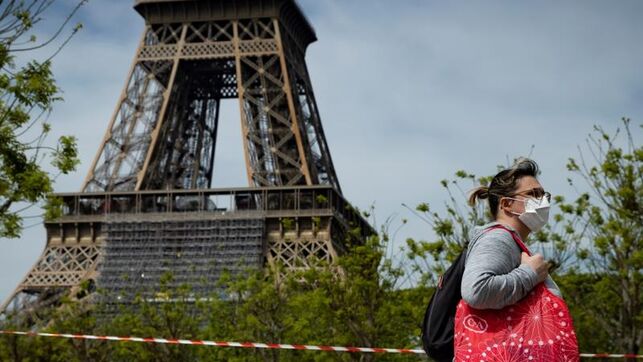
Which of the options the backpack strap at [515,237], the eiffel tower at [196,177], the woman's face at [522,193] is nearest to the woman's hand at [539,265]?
the backpack strap at [515,237]

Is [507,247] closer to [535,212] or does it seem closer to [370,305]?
[535,212]

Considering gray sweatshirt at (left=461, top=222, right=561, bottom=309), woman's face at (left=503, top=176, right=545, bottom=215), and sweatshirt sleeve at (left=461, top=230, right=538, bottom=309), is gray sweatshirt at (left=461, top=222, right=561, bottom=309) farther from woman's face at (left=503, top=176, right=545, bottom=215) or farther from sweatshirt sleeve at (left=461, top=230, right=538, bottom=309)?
woman's face at (left=503, top=176, right=545, bottom=215)

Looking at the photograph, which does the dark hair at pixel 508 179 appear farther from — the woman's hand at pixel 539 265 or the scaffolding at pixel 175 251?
the scaffolding at pixel 175 251

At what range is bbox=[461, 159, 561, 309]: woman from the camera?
373 cm

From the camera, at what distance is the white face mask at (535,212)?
4.00m

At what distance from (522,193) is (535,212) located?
0.37ft

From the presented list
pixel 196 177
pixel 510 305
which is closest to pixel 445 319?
pixel 510 305

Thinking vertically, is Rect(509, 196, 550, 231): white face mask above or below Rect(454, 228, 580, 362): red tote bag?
above

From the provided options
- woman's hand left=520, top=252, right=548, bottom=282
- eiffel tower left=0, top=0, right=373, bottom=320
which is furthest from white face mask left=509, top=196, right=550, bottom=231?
eiffel tower left=0, top=0, right=373, bottom=320

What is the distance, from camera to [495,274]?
3.80 m

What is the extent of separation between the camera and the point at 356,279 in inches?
813

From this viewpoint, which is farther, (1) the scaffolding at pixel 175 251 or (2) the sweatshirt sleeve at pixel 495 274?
(1) the scaffolding at pixel 175 251

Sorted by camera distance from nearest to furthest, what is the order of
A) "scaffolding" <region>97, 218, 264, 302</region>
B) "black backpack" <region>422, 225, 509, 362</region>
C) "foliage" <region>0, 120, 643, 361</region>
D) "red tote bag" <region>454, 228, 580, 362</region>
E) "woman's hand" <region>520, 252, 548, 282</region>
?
"red tote bag" <region>454, 228, 580, 362</region>
"woman's hand" <region>520, 252, 548, 282</region>
"black backpack" <region>422, 225, 509, 362</region>
"foliage" <region>0, 120, 643, 361</region>
"scaffolding" <region>97, 218, 264, 302</region>

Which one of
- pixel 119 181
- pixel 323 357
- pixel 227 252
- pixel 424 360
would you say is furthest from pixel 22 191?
pixel 119 181
